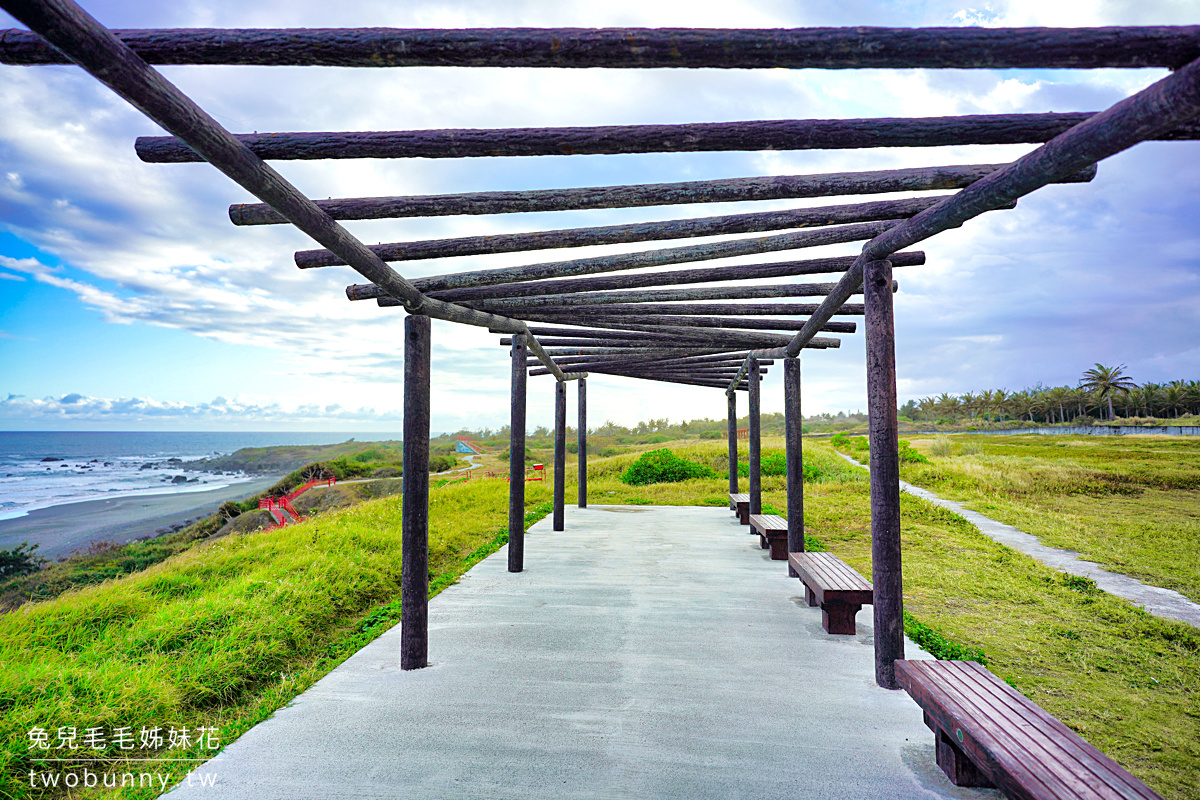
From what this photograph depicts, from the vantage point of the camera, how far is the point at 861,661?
167 inches

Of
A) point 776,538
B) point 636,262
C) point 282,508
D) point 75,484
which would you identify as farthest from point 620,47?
point 75,484

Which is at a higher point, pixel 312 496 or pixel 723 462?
pixel 723 462

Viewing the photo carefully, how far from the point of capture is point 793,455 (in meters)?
6.85

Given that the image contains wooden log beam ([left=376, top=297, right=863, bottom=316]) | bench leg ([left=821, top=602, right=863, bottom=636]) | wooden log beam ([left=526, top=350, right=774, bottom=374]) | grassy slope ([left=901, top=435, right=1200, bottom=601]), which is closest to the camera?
bench leg ([left=821, top=602, right=863, bottom=636])

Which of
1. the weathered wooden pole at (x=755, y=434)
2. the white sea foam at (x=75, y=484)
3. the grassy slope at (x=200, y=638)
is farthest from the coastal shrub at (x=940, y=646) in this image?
the white sea foam at (x=75, y=484)

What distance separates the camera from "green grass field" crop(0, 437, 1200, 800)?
3.53 meters

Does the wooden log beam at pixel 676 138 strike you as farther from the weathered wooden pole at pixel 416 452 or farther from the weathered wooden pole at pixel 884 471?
the weathered wooden pole at pixel 416 452

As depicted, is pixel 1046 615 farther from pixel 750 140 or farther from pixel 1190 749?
pixel 750 140

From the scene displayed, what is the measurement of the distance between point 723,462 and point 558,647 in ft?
54.9

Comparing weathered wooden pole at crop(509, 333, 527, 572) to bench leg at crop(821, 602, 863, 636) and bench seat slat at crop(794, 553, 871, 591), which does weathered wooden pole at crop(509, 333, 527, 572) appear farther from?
bench leg at crop(821, 602, 863, 636)

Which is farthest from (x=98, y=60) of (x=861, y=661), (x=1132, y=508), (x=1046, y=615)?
(x=1132, y=508)

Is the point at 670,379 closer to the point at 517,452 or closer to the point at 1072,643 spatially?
the point at 517,452

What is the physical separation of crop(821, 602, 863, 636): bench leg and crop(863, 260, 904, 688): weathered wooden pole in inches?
37.1

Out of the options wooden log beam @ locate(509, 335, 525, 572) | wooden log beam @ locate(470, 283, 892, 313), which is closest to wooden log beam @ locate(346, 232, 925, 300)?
wooden log beam @ locate(470, 283, 892, 313)
